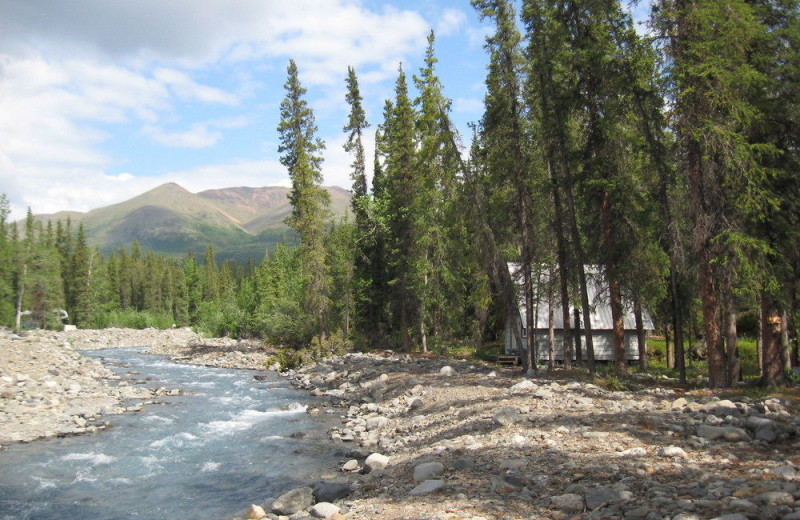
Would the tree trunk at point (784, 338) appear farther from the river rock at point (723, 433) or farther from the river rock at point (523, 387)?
the river rock at point (723, 433)

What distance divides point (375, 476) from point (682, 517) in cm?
624

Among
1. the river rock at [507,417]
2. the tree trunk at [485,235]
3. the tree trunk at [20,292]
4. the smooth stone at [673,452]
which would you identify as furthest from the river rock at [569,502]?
the tree trunk at [20,292]

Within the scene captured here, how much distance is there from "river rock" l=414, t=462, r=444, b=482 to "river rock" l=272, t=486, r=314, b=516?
1956 mm

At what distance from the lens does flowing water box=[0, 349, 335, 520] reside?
1042 cm

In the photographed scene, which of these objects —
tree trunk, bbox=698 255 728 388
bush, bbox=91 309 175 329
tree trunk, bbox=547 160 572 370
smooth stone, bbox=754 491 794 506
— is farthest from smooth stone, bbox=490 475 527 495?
bush, bbox=91 309 175 329

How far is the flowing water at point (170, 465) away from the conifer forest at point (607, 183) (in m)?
10.1

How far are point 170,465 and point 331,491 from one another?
5694mm

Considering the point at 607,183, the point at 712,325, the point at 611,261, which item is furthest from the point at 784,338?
the point at 607,183

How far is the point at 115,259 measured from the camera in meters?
101

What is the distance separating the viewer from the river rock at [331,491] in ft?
31.7

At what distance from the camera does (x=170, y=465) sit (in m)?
13.2

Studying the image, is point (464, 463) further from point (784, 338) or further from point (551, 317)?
point (551, 317)

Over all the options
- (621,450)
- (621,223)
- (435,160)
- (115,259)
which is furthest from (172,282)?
(621,450)

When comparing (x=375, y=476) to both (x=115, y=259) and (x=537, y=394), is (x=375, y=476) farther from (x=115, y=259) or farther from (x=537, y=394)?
(x=115, y=259)
